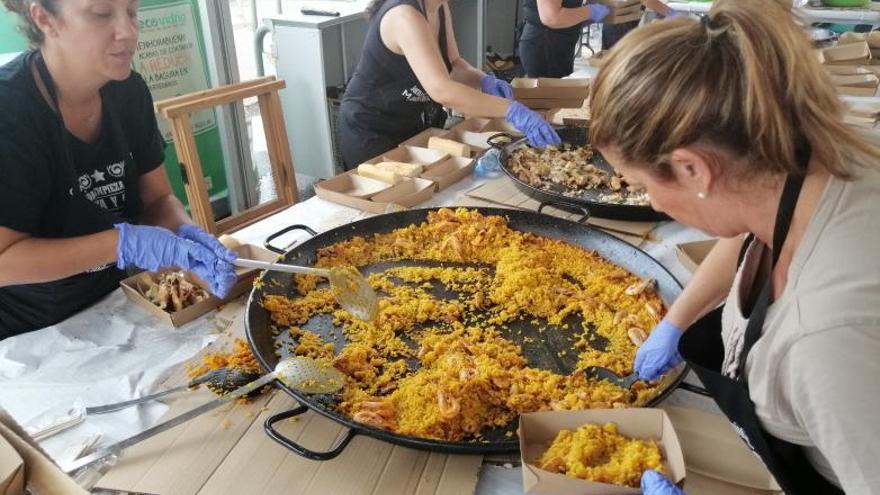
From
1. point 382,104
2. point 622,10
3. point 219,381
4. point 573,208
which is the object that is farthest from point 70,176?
point 622,10

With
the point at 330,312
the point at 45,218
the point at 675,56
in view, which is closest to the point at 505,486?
the point at 330,312

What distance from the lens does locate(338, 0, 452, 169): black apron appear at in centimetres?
311

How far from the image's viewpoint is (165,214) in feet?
7.47

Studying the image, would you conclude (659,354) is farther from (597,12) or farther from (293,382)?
(597,12)

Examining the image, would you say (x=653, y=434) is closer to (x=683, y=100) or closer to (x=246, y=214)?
(x=683, y=100)

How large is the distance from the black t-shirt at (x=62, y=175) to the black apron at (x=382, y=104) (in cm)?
119

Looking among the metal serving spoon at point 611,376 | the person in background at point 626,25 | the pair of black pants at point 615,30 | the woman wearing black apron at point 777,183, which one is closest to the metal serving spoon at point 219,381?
the metal serving spoon at point 611,376

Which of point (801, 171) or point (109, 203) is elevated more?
point (801, 171)

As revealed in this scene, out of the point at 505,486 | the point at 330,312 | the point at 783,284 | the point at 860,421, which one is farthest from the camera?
the point at 330,312

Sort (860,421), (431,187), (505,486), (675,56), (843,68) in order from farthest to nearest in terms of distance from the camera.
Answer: (843,68), (431,187), (505,486), (675,56), (860,421)

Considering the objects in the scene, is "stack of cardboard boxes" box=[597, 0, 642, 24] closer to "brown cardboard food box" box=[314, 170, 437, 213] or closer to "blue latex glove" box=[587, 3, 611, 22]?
"blue latex glove" box=[587, 3, 611, 22]

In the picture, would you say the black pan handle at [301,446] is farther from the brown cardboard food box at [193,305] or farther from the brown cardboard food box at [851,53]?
the brown cardboard food box at [851,53]

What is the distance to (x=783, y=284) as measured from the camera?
45.1 inches

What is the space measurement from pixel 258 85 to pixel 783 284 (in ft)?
7.71
